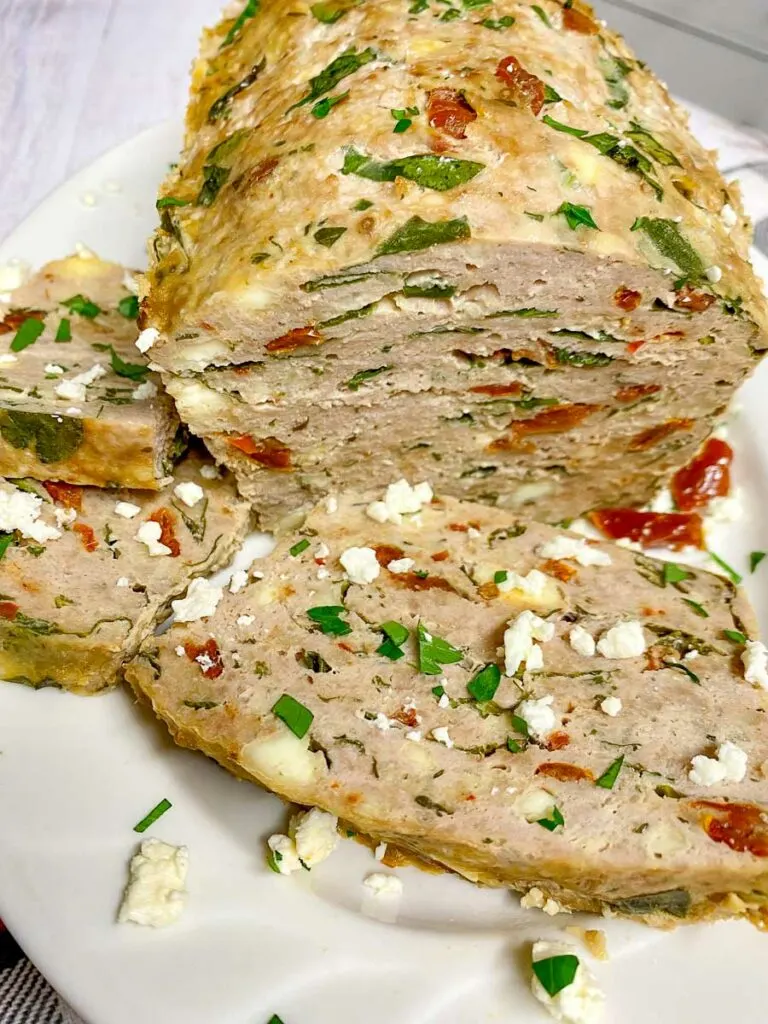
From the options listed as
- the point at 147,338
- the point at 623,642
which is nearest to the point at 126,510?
the point at 147,338

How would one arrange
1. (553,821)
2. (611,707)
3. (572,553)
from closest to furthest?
(553,821) → (611,707) → (572,553)

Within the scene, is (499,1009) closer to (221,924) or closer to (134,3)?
(221,924)

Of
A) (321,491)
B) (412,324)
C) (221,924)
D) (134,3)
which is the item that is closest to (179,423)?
(321,491)

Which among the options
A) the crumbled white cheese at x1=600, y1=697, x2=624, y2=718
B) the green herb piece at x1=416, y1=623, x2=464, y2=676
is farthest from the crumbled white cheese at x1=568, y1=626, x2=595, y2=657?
the green herb piece at x1=416, y1=623, x2=464, y2=676

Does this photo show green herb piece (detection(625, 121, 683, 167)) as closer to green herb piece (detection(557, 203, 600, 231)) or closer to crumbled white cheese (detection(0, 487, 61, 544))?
green herb piece (detection(557, 203, 600, 231))

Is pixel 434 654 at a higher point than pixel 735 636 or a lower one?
higher

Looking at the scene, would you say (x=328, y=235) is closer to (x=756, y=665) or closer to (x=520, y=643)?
(x=520, y=643)
